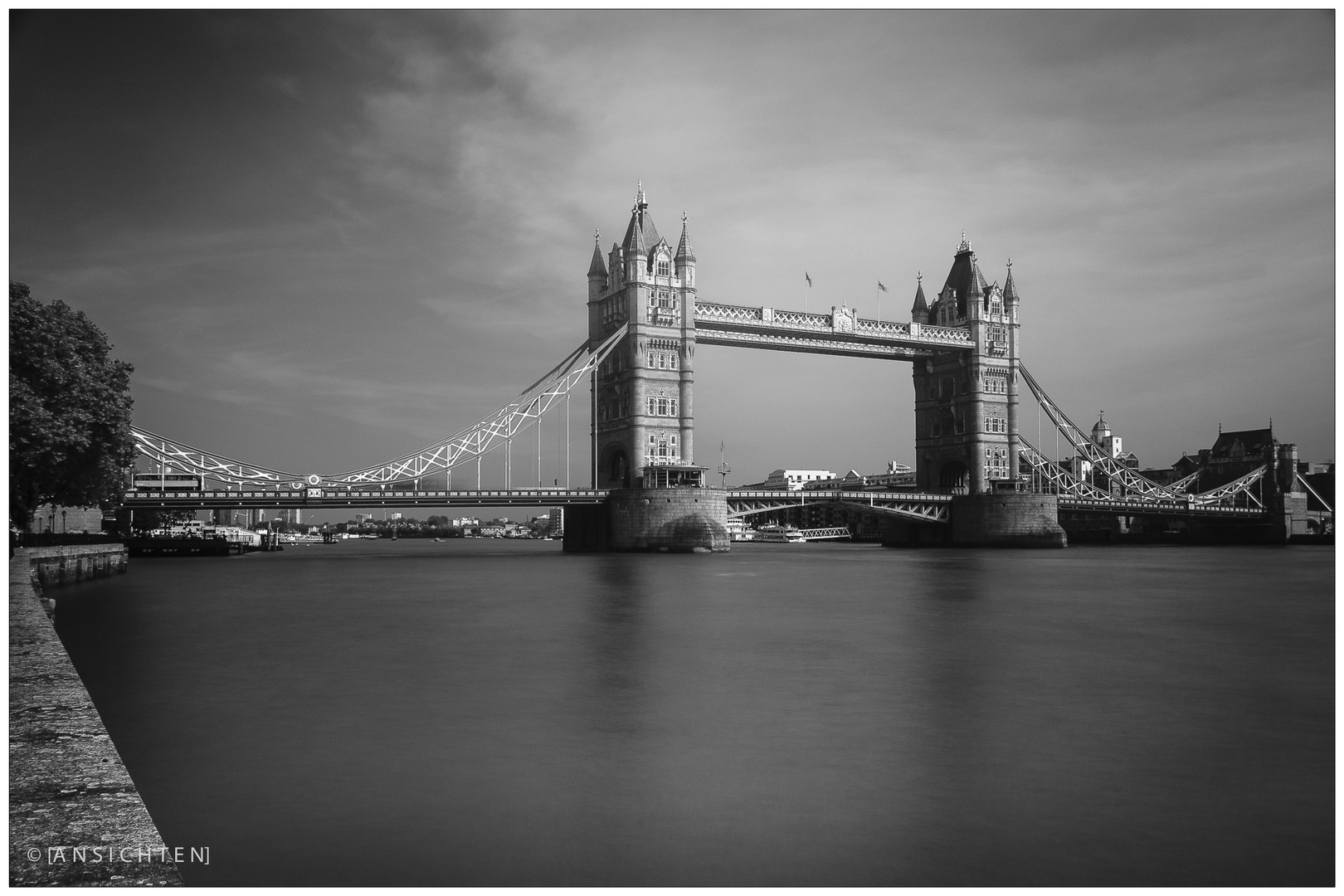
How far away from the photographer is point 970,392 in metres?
53.2

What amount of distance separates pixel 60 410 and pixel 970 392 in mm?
43063

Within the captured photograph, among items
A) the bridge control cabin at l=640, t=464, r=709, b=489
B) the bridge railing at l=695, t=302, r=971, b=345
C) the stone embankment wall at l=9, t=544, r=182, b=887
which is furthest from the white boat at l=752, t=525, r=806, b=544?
the stone embankment wall at l=9, t=544, r=182, b=887

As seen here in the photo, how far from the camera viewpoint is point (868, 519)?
80938mm

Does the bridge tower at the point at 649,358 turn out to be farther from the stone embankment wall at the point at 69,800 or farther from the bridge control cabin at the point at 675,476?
the stone embankment wall at the point at 69,800

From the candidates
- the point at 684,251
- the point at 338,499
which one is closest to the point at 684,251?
the point at 684,251

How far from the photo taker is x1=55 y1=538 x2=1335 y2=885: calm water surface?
5289 millimetres

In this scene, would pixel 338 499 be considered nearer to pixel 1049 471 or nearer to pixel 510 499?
pixel 510 499

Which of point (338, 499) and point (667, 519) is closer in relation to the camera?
point (338, 499)

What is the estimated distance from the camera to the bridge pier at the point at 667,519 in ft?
131

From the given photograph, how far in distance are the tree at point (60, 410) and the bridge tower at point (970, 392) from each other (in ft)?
134

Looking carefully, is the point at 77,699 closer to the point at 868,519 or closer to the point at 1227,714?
the point at 1227,714

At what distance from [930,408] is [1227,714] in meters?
48.6

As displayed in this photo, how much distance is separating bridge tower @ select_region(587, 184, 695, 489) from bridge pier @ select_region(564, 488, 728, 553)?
8.47 feet

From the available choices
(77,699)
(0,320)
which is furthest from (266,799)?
(0,320)
